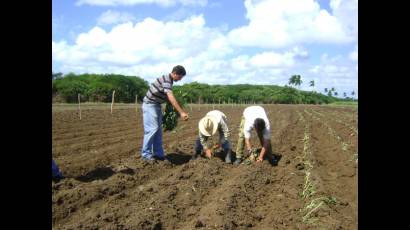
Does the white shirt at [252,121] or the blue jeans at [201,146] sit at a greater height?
the white shirt at [252,121]

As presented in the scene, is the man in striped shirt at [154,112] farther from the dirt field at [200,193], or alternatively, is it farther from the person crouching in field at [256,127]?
the person crouching in field at [256,127]

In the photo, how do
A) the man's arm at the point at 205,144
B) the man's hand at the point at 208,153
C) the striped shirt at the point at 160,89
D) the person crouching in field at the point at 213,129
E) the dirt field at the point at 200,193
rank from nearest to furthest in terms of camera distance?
the dirt field at the point at 200,193 < the striped shirt at the point at 160,89 < the person crouching in field at the point at 213,129 < the man's arm at the point at 205,144 < the man's hand at the point at 208,153

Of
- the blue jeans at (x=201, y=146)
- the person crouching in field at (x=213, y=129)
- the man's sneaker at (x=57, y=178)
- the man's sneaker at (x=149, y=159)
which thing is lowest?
the man's sneaker at (x=57, y=178)

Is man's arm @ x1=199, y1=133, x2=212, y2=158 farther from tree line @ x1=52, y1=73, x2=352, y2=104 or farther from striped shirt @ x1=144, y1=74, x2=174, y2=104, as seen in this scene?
tree line @ x1=52, y1=73, x2=352, y2=104

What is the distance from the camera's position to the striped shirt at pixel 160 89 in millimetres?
8172

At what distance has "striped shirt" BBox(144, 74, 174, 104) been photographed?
26.8 ft

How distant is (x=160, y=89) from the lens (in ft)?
27.5

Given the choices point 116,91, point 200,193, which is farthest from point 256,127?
point 116,91

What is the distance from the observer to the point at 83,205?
18.5 ft

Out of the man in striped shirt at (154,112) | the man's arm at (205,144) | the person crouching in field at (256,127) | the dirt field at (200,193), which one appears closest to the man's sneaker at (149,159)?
the man in striped shirt at (154,112)

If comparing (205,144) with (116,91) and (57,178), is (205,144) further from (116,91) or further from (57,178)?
(116,91)
